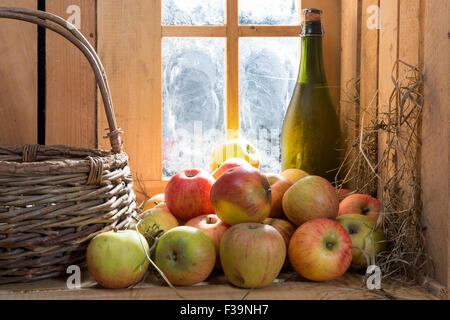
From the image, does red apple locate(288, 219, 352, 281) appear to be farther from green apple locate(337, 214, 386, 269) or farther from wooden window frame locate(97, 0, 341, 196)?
wooden window frame locate(97, 0, 341, 196)

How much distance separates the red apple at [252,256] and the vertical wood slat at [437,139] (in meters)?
0.26

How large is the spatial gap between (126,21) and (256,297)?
2.88 feet

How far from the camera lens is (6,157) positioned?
115cm

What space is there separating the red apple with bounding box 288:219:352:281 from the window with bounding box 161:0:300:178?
0.53 meters

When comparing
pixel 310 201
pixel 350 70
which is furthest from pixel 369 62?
pixel 310 201

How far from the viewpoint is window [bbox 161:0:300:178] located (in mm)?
1349

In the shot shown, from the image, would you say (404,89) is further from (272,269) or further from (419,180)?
(272,269)

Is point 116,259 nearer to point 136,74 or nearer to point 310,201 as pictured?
point 310,201

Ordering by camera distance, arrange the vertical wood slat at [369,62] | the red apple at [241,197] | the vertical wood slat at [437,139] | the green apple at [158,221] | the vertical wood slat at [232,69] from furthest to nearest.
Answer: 1. the vertical wood slat at [232,69]
2. the vertical wood slat at [369,62]
3. the green apple at [158,221]
4. the red apple at [241,197]
5. the vertical wood slat at [437,139]

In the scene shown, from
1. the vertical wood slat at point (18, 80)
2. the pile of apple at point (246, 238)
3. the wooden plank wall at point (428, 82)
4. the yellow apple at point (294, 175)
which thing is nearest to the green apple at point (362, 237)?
the pile of apple at point (246, 238)

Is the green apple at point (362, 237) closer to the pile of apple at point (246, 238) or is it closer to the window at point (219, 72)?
the pile of apple at point (246, 238)

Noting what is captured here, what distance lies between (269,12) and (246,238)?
79cm

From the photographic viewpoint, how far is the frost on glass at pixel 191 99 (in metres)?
1.36

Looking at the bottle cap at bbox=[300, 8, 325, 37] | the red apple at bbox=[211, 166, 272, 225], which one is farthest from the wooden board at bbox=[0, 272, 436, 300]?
the bottle cap at bbox=[300, 8, 325, 37]
